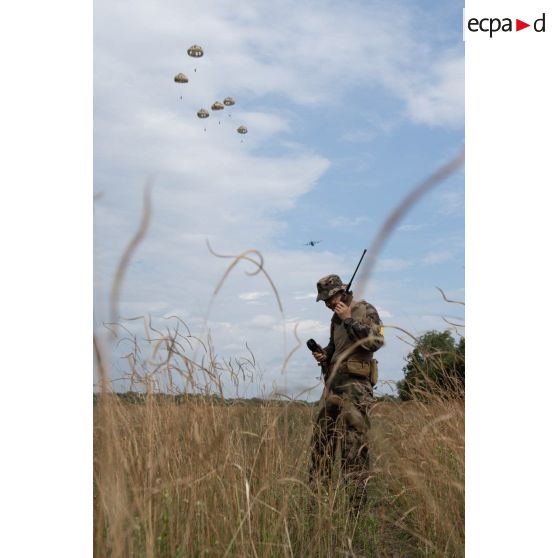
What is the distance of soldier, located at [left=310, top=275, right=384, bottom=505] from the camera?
4.67 meters

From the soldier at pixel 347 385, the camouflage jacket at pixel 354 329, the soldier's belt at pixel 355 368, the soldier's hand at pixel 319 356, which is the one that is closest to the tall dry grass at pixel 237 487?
the soldier at pixel 347 385

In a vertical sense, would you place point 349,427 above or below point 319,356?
A: below

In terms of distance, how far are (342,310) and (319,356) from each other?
44 cm

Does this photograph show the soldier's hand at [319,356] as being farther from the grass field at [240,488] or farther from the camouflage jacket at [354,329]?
the grass field at [240,488]

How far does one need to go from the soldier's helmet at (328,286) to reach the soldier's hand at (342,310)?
110 mm

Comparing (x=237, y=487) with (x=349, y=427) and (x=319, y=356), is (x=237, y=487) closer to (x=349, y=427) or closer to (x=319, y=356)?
(x=349, y=427)

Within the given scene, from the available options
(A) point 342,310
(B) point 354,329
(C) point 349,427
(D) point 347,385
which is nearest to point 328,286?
(A) point 342,310


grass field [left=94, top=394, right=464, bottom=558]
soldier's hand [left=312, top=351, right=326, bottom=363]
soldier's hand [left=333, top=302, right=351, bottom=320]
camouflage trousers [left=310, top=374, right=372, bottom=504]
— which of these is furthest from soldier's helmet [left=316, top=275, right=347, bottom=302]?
grass field [left=94, top=394, right=464, bottom=558]

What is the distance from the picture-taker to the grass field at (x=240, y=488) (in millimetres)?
2195

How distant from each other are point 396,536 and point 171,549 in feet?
7.65

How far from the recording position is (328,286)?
16.4 ft

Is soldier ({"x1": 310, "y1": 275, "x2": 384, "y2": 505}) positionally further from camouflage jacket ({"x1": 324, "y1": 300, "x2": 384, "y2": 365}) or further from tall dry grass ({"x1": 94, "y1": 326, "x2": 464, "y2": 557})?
tall dry grass ({"x1": 94, "y1": 326, "x2": 464, "y2": 557})
